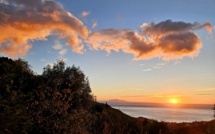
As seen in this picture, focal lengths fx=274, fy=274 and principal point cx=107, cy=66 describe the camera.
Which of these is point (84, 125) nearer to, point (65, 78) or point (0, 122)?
point (65, 78)

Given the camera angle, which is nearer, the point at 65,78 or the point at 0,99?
the point at 0,99

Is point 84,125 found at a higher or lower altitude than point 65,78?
lower

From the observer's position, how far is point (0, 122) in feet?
30.6

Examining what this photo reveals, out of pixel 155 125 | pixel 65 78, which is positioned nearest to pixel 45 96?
pixel 65 78

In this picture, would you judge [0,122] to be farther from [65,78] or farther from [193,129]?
[193,129]

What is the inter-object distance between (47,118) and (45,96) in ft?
4.58

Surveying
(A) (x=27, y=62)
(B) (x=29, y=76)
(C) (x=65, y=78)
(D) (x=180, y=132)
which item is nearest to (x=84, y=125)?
(C) (x=65, y=78)

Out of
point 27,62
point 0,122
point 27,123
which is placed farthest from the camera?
point 27,62

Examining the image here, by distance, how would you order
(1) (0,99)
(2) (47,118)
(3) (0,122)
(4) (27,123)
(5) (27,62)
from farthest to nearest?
(5) (27,62)
(2) (47,118)
(4) (27,123)
(1) (0,99)
(3) (0,122)

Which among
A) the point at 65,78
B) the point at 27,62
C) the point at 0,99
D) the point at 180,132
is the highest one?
the point at 27,62

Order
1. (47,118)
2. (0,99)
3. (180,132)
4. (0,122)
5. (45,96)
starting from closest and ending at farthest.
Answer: (0,122)
(0,99)
(47,118)
(45,96)
(180,132)

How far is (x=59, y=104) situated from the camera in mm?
13633

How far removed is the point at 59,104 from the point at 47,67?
33.5 ft

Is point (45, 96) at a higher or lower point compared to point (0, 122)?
higher
